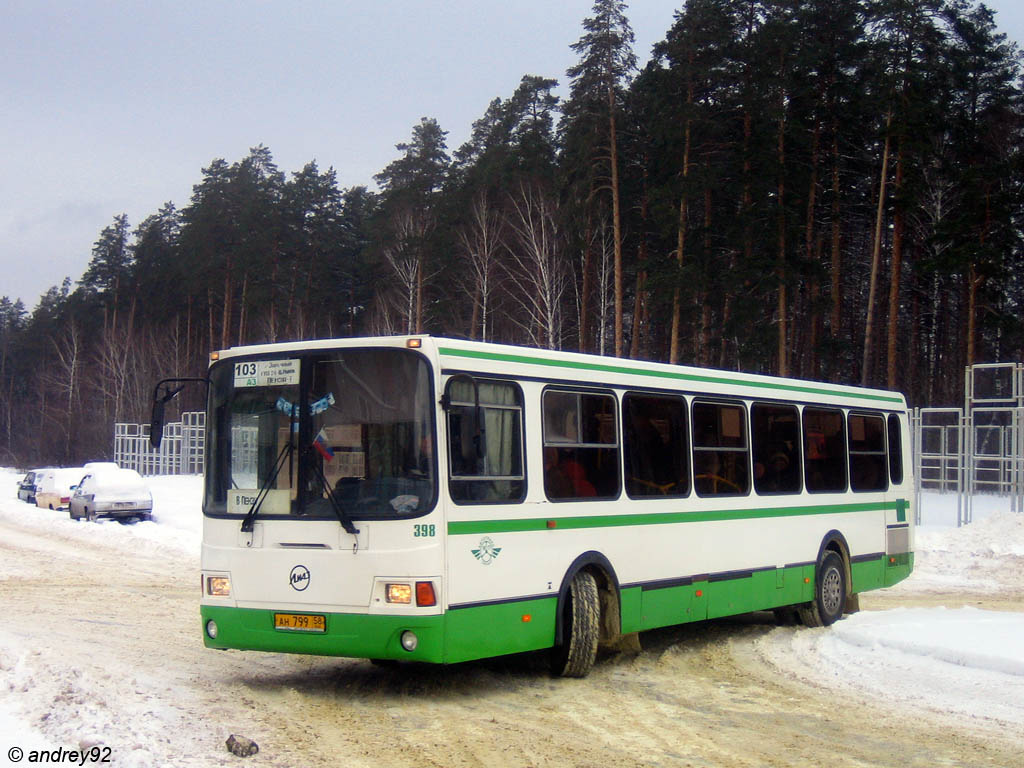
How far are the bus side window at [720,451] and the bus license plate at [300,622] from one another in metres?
4.58

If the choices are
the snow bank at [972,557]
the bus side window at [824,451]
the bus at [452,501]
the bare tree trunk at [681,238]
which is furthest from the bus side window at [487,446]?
the bare tree trunk at [681,238]

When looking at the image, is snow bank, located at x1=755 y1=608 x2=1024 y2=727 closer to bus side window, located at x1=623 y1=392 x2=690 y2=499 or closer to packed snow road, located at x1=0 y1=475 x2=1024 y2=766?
packed snow road, located at x1=0 y1=475 x2=1024 y2=766

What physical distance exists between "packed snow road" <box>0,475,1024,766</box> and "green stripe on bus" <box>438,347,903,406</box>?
2.75 meters

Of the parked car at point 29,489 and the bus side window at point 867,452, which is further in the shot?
the parked car at point 29,489

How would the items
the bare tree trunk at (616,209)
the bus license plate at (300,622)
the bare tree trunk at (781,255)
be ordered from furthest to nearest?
the bare tree trunk at (616,209)
the bare tree trunk at (781,255)
the bus license plate at (300,622)

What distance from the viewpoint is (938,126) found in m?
37.8

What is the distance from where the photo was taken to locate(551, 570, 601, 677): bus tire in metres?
10.1

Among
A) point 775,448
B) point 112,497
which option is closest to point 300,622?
point 775,448

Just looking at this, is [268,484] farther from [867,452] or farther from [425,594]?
[867,452]

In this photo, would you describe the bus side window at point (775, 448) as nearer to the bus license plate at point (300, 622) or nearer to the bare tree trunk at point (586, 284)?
the bus license plate at point (300, 622)

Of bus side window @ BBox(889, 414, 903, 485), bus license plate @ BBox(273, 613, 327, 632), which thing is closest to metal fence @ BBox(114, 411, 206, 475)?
bus side window @ BBox(889, 414, 903, 485)

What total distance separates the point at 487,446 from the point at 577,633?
1.96 m

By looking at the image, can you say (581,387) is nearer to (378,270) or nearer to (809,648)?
(809,648)

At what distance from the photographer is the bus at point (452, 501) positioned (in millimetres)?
8828
